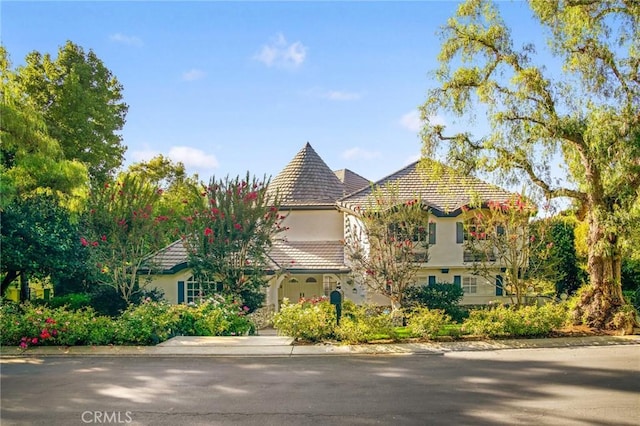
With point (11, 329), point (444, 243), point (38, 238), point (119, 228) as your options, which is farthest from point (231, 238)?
point (444, 243)

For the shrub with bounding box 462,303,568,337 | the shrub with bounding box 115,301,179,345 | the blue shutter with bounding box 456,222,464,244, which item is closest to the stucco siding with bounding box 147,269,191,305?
the shrub with bounding box 115,301,179,345

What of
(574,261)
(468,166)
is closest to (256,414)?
(468,166)

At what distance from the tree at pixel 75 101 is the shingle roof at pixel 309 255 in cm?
1280

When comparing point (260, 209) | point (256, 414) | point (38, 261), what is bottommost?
point (256, 414)

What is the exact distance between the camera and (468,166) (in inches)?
620

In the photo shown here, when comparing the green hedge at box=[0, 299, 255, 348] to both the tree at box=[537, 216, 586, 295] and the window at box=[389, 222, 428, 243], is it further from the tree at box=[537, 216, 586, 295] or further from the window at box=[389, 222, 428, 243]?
the tree at box=[537, 216, 586, 295]

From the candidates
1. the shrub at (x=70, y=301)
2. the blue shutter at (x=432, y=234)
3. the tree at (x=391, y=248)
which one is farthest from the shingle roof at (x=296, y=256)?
the tree at (x=391, y=248)

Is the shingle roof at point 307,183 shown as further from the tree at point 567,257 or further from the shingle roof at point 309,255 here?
the tree at point 567,257

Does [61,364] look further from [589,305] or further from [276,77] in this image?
[589,305]

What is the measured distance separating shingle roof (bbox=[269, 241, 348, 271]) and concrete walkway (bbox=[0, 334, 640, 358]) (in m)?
8.65

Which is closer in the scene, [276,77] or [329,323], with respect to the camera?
[329,323]

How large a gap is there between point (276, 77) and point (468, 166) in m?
7.22

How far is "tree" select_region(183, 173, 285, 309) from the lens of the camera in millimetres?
16594

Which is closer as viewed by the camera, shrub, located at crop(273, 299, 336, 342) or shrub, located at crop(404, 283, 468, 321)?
shrub, located at crop(273, 299, 336, 342)
